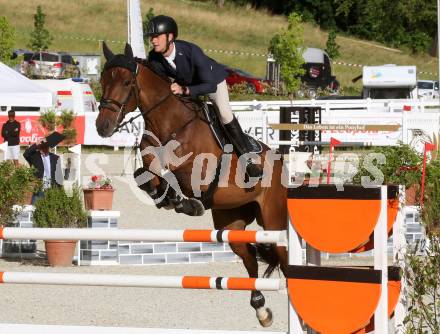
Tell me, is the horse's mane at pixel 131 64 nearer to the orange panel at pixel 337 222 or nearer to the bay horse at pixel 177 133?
the bay horse at pixel 177 133

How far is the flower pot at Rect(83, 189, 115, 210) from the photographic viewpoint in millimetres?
11094

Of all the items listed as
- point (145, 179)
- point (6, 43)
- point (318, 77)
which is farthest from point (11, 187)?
point (318, 77)

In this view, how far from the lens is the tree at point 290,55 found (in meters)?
38.1

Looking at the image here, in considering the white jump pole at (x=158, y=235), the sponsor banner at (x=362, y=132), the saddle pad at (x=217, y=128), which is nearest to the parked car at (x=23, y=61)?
the sponsor banner at (x=362, y=132)

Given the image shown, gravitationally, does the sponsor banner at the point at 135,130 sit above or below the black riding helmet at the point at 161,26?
below

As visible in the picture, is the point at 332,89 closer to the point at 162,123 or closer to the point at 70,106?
the point at 70,106

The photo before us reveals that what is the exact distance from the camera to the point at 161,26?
21.7ft

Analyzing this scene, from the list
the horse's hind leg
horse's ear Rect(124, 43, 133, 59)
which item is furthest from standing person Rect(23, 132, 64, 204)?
horse's ear Rect(124, 43, 133, 59)

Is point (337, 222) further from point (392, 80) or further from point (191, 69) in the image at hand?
point (392, 80)

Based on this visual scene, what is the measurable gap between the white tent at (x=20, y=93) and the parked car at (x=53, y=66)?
20774 millimetres

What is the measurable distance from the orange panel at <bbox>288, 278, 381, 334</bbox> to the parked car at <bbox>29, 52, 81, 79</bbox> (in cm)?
3501

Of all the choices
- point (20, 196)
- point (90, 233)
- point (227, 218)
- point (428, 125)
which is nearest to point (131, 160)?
point (428, 125)

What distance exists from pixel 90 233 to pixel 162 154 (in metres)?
1.63

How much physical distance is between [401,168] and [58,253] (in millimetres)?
3679
